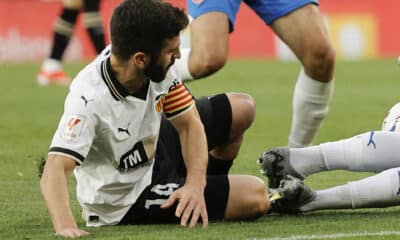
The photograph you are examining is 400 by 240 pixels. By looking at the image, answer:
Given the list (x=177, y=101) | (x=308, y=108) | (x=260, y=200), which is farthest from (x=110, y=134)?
(x=308, y=108)

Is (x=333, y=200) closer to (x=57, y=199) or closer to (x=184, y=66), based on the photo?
(x=57, y=199)

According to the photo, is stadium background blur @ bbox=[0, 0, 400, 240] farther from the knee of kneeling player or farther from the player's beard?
the player's beard

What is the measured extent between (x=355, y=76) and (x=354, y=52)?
5350 millimetres

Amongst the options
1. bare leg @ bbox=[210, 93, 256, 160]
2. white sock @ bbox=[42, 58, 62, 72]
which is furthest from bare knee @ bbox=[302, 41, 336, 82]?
white sock @ bbox=[42, 58, 62, 72]

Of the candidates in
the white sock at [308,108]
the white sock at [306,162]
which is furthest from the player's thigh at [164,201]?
the white sock at [308,108]

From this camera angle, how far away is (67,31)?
12695 mm

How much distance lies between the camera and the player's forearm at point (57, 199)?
13.7 ft

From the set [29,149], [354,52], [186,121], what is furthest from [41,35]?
[186,121]

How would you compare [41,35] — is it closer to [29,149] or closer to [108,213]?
[29,149]

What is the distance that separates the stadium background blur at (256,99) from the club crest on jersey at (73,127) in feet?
1.26

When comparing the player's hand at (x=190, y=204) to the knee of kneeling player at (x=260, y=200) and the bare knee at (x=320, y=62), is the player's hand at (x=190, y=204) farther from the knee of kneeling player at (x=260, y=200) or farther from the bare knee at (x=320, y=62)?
the bare knee at (x=320, y=62)

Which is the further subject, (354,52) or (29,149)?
(354,52)

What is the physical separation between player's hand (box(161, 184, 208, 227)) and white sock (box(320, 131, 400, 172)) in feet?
2.66

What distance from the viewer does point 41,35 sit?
20312 mm
